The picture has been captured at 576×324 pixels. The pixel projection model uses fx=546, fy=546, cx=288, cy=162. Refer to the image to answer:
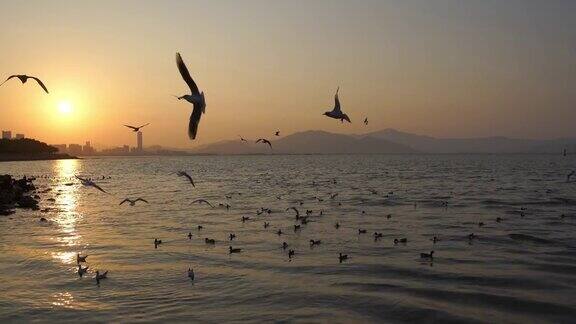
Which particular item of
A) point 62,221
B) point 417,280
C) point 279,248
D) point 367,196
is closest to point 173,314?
point 417,280

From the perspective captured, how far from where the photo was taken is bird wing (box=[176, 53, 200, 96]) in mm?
11508

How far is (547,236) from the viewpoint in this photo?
85.7 ft

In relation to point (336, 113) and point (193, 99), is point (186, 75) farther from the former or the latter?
point (336, 113)

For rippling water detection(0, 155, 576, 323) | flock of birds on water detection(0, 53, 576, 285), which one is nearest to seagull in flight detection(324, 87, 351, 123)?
flock of birds on water detection(0, 53, 576, 285)

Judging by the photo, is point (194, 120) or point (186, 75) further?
point (194, 120)

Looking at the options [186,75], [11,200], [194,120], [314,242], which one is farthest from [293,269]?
[11,200]

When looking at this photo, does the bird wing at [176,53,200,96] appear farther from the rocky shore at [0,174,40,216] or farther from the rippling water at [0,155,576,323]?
the rocky shore at [0,174,40,216]

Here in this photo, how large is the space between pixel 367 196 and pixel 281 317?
3712 centimetres

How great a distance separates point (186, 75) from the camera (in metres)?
11.7

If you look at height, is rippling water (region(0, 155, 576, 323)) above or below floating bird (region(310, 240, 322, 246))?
below

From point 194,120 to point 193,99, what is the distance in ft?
A: 1.64

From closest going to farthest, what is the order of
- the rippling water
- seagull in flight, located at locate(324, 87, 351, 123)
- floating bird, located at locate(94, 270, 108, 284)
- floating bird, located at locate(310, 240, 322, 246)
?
the rippling water
floating bird, located at locate(94, 270, 108, 284)
seagull in flight, located at locate(324, 87, 351, 123)
floating bird, located at locate(310, 240, 322, 246)

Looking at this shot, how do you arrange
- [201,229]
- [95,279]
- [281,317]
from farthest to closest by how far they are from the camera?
1. [201,229]
2. [95,279]
3. [281,317]

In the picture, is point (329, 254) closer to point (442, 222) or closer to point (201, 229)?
point (201, 229)
